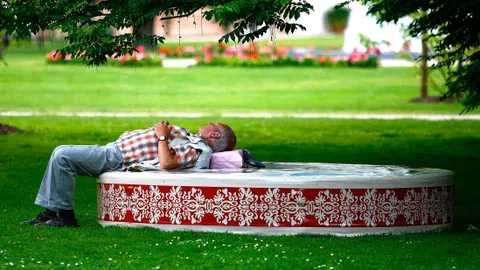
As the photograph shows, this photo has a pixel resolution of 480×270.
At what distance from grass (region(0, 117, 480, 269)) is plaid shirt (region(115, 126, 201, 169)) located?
0.65 meters

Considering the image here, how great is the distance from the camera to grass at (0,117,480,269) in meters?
7.70

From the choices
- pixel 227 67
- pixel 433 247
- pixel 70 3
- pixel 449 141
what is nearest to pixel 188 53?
pixel 227 67

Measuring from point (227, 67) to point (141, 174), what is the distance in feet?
105

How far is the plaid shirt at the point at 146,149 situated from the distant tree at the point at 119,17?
163 cm

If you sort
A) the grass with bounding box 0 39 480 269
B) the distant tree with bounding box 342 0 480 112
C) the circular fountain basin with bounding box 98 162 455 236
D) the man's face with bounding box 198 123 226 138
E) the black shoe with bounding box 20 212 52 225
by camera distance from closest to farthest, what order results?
1. the grass with bounding box 0 39 480 269
2. the circular fountain basin with bounding box 98 162 455 236
3. the black shoe with bounding box 20 212 52 225
4. the man's face with bounding box 198 123 226 138
5. the distant tree with bounding box 342 0 480 112

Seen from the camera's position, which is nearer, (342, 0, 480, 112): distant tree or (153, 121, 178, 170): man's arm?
(153, 121, 178, 170): man's arm

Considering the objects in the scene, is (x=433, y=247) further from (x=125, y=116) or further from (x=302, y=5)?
(x=125, y=116)

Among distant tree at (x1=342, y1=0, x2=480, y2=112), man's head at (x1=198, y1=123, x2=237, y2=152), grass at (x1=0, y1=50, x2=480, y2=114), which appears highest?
distant tree at (x1=342, y1=0, x2=480, y2=112)

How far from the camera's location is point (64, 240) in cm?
844

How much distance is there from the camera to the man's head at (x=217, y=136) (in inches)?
368

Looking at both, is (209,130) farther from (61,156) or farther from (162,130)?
(61,156)

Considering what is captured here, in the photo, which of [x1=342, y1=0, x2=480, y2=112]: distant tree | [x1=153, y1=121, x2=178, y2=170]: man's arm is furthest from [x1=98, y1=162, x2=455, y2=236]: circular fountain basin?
[x1=342, y1=0, x2=480, y2=112]: distant tree

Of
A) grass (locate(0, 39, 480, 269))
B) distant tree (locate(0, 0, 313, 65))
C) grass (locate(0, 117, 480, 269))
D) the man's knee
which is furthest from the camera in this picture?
distant tree (locate(0, 0, 313, 65))

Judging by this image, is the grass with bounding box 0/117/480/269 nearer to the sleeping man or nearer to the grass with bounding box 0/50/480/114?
the sleeping man
